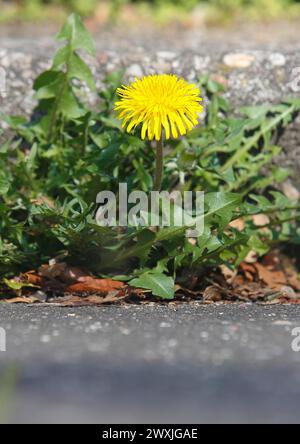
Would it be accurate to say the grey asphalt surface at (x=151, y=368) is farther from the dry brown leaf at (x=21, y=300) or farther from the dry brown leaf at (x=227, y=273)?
the dry brown leaf at (x=227, y=273)

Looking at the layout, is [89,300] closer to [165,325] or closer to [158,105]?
[165,325]

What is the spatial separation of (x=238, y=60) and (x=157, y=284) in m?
1.34

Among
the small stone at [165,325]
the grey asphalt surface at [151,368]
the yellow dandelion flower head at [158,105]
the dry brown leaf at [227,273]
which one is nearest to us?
the grey asphalt surface at [151,368]

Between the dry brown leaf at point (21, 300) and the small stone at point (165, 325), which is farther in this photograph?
the dry brown leaf at point (21, 300)

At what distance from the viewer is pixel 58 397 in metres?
1.76

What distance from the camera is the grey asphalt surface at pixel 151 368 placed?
1.71m

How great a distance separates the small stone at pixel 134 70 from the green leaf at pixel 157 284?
1110 millimetres

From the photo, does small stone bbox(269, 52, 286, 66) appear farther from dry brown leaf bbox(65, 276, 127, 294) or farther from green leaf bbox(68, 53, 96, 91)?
dry brown leaf bbox(65, 276, 127, 294)

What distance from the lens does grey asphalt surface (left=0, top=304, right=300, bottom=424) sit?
171 cm

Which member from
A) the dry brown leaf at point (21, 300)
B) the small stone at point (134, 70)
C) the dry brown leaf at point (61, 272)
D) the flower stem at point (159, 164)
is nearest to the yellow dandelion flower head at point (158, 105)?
the flower stem at point (159, 164)

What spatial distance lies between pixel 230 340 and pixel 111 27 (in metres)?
3.43

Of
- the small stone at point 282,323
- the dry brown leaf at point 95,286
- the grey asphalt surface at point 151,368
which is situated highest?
the dry brown leaf at point 95,286

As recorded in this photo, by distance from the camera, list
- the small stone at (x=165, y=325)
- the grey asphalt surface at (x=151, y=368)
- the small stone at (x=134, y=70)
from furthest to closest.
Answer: the small stone at (x=134, y=70) → the small stone at (x=165, y=325) → the grey asphalt surface at (x=151, y=368)

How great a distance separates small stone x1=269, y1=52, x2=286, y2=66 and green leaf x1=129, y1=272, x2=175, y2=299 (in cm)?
131
